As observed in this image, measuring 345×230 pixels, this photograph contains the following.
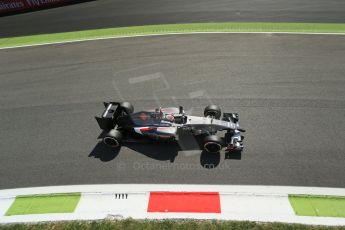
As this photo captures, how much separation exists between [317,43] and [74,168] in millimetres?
13212

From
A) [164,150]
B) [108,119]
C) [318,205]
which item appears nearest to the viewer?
[318,205]

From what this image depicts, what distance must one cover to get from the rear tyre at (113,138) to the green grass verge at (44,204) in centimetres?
194

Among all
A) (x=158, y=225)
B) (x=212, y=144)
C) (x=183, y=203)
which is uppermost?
(x=212, y=144)

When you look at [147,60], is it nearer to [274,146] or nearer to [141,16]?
[141,16]

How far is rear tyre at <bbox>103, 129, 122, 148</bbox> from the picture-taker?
9.30 metres

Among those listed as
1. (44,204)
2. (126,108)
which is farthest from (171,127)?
(44,204)

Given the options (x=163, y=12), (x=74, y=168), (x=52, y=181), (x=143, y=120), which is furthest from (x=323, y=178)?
(x=163, y=12)

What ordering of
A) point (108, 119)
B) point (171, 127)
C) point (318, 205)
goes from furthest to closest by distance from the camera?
point (108, 119) < point (171, 127) < point (318, 205)

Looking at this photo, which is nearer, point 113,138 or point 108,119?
point 113,138

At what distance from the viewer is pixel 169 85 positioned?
41.1 feet

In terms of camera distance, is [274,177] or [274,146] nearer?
[274,177]

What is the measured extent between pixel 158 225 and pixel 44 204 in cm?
346

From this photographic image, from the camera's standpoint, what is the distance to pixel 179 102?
1144 cm

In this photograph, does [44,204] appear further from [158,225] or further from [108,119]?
[158,225]
